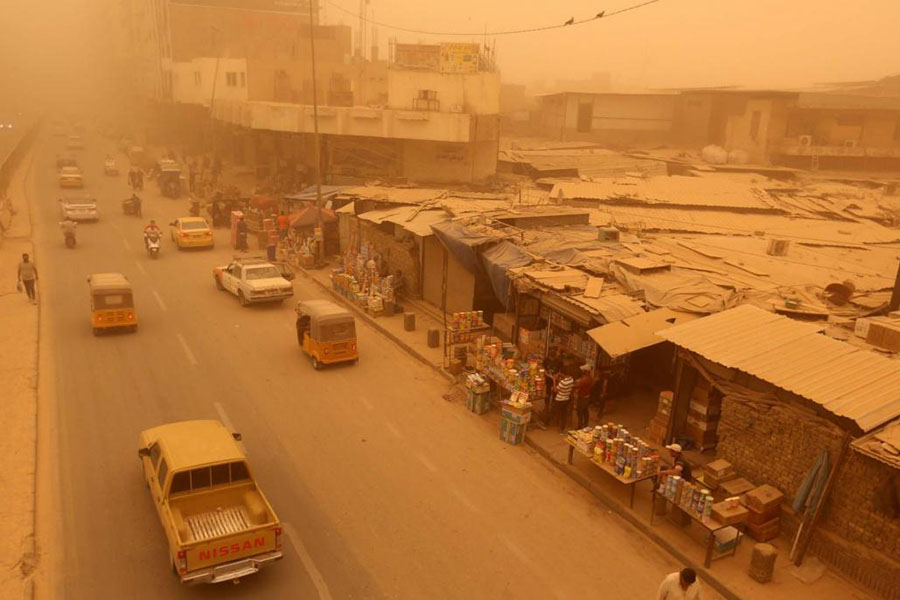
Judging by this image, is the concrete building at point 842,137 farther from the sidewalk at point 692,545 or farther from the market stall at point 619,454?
the market stall at point 619,454

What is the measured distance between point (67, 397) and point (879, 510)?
57.5 feet

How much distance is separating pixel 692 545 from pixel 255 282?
59.4 ft

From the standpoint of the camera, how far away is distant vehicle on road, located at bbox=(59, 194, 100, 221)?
39000 mm

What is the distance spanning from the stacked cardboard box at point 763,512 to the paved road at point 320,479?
1.77 meters

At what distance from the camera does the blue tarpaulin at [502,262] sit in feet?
61.0

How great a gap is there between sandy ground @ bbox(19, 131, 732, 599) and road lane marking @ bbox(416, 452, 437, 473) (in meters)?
0.05

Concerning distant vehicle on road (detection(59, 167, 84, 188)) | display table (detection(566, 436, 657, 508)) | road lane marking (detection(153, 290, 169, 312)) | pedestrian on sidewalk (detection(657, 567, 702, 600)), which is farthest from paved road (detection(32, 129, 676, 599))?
distant vehicle on road (detection(59, 167, 84, 188))

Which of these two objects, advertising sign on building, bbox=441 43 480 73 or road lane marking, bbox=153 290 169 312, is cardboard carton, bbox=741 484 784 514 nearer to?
road lane marking, bbox=153 290 169 312

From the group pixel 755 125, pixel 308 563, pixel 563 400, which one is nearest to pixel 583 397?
pixel 563 400

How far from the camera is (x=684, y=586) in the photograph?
830 centimetres

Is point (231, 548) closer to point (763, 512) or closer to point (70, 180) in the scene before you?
point (763, 512)

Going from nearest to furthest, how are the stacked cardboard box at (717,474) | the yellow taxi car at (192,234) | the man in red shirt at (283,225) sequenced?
the stacked cardboard box at (717,474)
the yellow taxi car at (192,234)
the man in red shirt at (283,225)

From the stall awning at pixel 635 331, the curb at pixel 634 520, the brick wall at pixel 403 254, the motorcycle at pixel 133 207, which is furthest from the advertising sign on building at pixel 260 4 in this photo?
the curb at pixel 634 520

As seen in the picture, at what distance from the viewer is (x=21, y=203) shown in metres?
44.9
